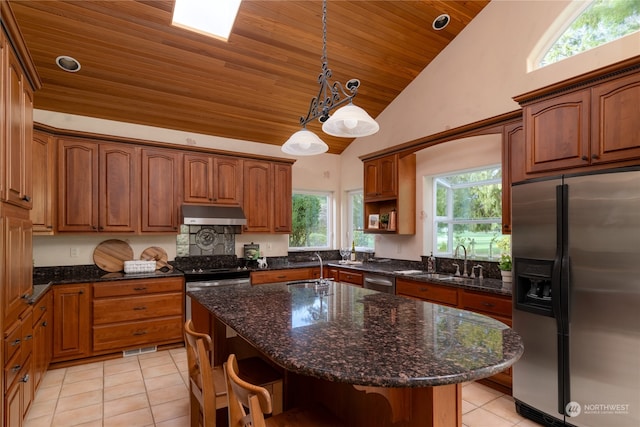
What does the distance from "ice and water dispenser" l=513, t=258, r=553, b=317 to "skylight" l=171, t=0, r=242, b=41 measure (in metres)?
3.37

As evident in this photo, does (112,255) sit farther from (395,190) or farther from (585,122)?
(585,122)

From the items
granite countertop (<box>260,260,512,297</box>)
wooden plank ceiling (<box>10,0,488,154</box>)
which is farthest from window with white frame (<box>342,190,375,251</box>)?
wooden plank ceiling (<box>10,0,488,154</box>)

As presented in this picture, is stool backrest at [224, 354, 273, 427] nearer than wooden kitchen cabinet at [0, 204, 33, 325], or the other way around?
stool backrest at [224, 354, 273, 427]

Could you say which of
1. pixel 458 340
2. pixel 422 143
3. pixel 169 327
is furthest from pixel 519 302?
pixel 169 327

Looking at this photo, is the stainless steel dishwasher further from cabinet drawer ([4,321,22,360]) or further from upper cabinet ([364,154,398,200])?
cabinet drawer ([4,321,22,360])

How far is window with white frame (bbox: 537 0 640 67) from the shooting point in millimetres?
2814

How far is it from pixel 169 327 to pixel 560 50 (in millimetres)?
4990

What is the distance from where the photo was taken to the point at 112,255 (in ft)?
13.5

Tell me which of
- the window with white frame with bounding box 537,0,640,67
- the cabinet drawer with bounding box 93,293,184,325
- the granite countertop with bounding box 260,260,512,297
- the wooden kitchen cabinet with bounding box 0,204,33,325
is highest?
the window with white frame with bounding box 537,0,640,67

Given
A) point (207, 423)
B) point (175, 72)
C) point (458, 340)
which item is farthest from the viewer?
point (175, 72)

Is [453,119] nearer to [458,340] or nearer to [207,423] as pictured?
[458,340]

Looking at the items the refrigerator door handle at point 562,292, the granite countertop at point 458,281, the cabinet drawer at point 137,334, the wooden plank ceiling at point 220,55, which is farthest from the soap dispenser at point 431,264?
the cabinet drawer at point 137,334

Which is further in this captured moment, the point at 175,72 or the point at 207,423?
the point at 175,72

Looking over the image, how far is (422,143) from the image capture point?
4.04 m
